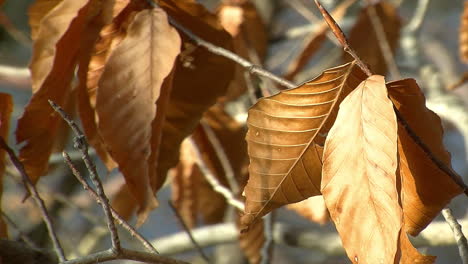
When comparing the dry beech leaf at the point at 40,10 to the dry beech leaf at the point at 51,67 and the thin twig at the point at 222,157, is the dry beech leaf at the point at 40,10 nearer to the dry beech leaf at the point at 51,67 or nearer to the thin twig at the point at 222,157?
the dry beech leaf at the point at 51,67

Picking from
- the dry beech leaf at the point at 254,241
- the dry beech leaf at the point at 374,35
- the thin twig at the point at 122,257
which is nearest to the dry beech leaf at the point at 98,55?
the thin twig at the point at 122,257

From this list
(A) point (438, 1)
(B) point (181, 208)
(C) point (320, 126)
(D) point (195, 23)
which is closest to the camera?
(C) point (320, 126)

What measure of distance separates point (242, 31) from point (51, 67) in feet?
2.33

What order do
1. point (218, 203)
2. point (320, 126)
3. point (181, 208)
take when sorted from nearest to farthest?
point (320, 126) < point (181, 208) < point (218, 203)

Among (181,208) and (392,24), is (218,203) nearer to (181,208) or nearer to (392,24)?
(181,208)

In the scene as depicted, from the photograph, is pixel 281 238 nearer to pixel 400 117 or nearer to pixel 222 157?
pixel 222 157

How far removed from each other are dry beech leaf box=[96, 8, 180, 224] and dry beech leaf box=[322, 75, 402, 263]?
20cm

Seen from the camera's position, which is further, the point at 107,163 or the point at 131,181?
the point at 107,163

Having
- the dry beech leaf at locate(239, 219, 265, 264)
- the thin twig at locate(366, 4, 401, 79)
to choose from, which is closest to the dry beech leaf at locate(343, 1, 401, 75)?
the thin twig at locate(366, 4, 401, 79)

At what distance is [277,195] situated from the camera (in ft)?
1.94

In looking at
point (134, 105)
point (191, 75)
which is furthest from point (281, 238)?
point (134, 105)

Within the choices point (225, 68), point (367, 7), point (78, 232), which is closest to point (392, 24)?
point (367, 7)

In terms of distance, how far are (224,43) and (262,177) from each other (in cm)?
23

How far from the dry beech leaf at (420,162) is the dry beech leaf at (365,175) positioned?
0.17 feet
